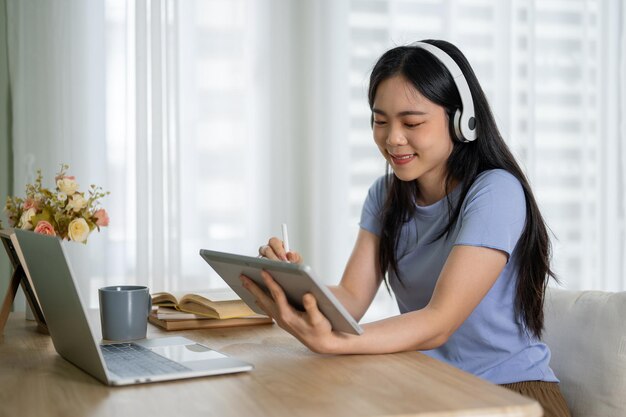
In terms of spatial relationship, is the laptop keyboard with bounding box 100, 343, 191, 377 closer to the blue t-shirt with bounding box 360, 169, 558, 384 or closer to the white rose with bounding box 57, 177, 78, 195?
the white rose with bounding box 57, 177, 78, 195

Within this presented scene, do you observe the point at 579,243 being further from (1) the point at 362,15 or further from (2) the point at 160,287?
(2) the point at 160,287

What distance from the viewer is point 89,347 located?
102cm

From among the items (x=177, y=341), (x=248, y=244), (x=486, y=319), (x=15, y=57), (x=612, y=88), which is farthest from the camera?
(x=612, y=88)

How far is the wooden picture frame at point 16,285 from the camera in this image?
1.41m

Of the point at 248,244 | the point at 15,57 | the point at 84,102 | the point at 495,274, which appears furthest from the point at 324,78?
the point at 495,274

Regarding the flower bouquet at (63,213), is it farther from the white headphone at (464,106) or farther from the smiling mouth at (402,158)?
the white headphone at (464,106)

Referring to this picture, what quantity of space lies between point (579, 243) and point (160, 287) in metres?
1.85

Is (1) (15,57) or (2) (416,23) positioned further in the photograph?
(2) (416,23)

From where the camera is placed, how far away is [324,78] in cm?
314

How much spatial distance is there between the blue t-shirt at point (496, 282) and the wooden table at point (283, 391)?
360 mm

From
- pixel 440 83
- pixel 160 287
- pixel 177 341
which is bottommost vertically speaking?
pixel 160 287

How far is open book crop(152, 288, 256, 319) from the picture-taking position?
4.91 ft

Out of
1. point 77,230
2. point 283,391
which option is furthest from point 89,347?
point 77,230

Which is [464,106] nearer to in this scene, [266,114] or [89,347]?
[89,347]
